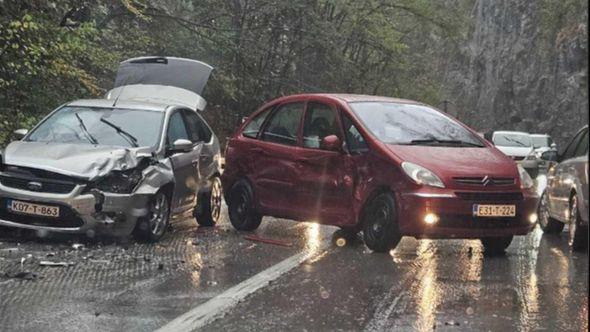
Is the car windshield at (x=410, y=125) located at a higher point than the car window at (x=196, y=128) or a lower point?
higher

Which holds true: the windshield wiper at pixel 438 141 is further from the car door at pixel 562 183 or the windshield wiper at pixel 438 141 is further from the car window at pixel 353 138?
the car door at pixel 562 183

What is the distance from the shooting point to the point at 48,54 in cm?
1355

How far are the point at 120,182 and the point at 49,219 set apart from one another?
84cm

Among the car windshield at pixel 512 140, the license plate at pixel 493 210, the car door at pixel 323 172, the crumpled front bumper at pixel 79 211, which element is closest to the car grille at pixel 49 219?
the crumpled front bumper at pixel 79 211

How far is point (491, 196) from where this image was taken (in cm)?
838

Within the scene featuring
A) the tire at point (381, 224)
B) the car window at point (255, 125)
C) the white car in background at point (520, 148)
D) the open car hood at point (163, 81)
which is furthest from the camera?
the white car in background at point (520, 148)

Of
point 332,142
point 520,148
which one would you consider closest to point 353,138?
point 332,142

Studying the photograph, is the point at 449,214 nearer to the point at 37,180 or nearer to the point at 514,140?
the point at 37,180

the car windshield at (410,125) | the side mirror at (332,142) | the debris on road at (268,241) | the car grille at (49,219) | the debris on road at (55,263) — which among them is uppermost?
the car windshield at (410,125)

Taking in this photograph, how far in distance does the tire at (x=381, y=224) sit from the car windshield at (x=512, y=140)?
1929cm

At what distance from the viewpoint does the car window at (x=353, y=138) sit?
8.99m

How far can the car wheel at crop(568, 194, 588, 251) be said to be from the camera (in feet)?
30.8

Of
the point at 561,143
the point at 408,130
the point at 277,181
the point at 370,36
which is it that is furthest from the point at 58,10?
the point at 561,143

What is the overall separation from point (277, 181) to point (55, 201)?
107 inches
